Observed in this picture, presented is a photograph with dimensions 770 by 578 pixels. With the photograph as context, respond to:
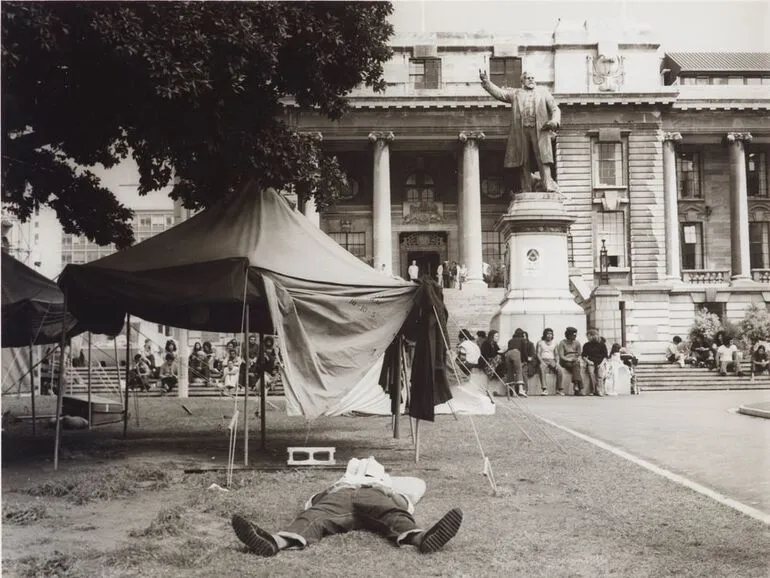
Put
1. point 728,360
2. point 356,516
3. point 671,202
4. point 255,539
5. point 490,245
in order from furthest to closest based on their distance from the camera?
point 490,245 < point 671,202 < point 728,360 < point 356,516 < point 255,539

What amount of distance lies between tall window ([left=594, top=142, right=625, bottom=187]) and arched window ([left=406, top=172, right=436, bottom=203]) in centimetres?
874

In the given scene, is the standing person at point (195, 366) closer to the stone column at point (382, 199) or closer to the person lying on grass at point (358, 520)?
the stone column at point (382, 199)

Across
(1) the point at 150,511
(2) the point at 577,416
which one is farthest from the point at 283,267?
Answer: (2) the point at 577,416

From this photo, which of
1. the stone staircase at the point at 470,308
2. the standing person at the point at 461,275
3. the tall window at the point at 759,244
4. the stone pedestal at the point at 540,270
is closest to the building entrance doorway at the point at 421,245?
the standing person at the point at 461,275

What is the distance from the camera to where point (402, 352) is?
11961 mm

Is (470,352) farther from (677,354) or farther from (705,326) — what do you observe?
(705,326)

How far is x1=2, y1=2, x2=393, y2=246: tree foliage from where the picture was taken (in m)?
9.31

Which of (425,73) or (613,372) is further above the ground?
(425,73)

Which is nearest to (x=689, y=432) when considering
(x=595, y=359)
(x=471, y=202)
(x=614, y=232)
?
(x=595, y=359)

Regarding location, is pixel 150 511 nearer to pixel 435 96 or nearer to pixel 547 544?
pixel 547 544

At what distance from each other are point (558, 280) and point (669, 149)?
83.3 ft

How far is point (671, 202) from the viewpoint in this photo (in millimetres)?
44844

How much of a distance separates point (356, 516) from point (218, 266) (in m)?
4.44

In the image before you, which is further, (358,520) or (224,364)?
(224,364)
